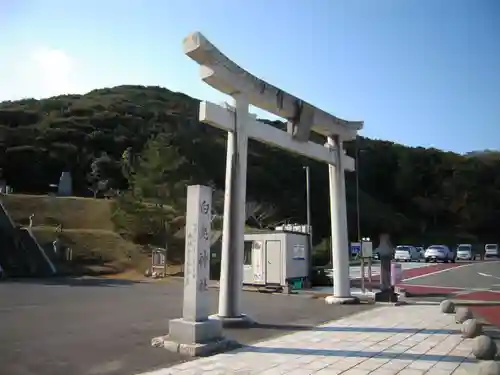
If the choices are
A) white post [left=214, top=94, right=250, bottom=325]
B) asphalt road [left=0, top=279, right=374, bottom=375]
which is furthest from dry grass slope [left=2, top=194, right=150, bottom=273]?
white post [left=214, top=94, right=250, bottom=325]

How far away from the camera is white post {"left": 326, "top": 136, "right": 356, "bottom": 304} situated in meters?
14.7

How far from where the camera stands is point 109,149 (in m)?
79.4

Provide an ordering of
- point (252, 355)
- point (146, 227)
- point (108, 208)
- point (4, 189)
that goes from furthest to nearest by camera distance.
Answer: point (4, 189) < point (108, 208) < point (146, 227) < point (252, 355)

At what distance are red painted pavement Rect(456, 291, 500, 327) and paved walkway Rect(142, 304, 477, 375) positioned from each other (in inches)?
92.2

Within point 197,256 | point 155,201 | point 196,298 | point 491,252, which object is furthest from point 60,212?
point 491,252

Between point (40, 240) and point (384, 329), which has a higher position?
point (40, 240)

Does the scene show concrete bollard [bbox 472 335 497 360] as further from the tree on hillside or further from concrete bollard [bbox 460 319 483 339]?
the tree on hillside

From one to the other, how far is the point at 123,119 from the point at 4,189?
150ft

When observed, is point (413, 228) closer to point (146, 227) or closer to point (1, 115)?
point (146, 227)

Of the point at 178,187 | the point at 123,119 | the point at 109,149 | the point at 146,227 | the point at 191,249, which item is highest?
the point at 123,119

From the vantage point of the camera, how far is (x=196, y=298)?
8055mm

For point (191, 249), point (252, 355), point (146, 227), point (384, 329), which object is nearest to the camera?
point (252, 355)

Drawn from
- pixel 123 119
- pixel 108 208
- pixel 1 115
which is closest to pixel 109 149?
pixel 123 119

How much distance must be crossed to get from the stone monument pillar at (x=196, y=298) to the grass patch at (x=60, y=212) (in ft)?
108
